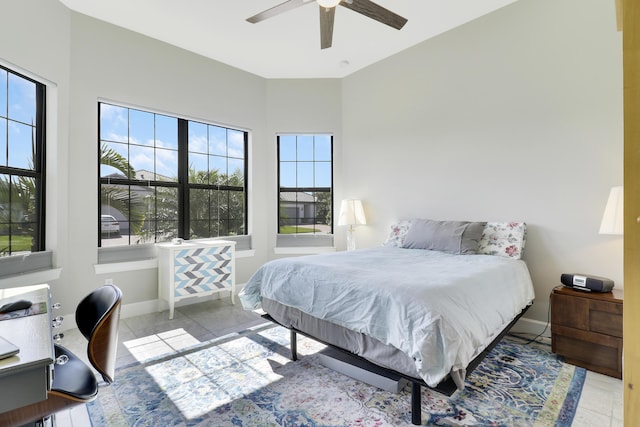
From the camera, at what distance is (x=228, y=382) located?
7.09 feet

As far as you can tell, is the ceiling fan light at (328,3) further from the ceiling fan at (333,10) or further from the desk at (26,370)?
the desk at (26,370)

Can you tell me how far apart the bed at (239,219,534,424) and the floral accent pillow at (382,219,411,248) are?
0.55m

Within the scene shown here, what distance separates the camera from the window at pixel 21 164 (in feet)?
8.57

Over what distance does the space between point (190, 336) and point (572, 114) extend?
155 inches

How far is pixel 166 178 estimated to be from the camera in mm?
3889

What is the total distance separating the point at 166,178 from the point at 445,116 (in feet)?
11.1

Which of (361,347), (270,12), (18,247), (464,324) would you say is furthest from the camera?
(18,247)

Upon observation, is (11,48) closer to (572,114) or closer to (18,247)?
(18,247)

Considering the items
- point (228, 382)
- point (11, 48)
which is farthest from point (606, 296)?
point (11, 48)

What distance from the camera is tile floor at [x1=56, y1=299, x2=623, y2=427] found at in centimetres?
180

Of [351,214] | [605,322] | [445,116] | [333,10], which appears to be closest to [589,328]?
[605,322]

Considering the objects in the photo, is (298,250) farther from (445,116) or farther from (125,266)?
(445,116)

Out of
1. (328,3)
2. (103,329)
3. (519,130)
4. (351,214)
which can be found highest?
(328,3)

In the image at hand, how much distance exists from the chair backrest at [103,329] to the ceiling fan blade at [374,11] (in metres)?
2.40
